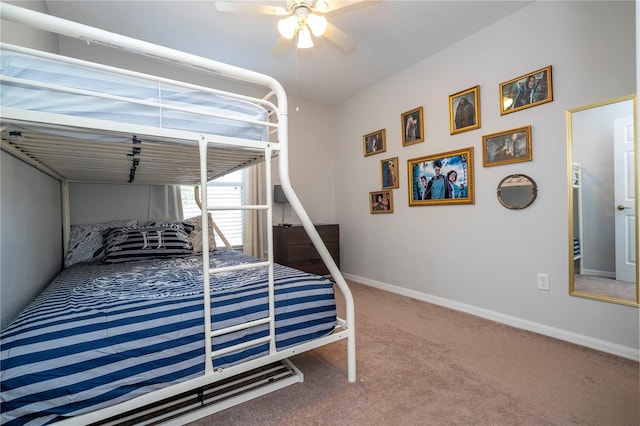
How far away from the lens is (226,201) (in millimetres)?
3498

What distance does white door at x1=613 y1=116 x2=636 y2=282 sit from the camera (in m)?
1.82

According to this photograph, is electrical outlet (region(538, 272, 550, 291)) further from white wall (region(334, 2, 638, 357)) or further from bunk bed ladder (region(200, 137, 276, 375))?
bunk bed ladder (region(200, 137, 276, 375))

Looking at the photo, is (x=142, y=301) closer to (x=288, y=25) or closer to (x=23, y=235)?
(x=23, y=235)

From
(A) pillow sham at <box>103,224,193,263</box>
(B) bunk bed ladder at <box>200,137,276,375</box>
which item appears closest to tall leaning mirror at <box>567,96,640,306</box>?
(B) bunk bed ladder at <box>200,137,276,375</box>

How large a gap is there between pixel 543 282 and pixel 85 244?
374 centimetres

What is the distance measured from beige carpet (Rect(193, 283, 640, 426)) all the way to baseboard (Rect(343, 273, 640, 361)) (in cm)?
6

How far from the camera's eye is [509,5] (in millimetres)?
2234

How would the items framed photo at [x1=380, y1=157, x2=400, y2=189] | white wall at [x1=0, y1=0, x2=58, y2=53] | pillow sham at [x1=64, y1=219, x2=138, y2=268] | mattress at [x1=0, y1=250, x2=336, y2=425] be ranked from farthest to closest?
framed photo at [x1=380, y1=157, x2=400, y2=189], pillow sham at [x1=64, y1=219, x2=138, y2=268], white wall at [x1=0, y1=0, x2=58, y2=53], mattress at [x1=0, y1=250, x2=336, y2=425]

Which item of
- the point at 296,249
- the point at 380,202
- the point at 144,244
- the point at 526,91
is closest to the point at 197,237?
the point at 144,244

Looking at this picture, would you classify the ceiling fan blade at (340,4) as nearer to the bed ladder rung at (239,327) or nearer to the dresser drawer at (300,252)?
the bed ladder rung at (239,327)

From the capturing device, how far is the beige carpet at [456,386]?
51.8 inches

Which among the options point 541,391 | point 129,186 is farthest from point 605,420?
point 129,186

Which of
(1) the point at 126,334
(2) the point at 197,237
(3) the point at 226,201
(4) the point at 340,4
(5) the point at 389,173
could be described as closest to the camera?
(1) the point at 126,334

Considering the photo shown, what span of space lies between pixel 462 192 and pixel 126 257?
297cm
